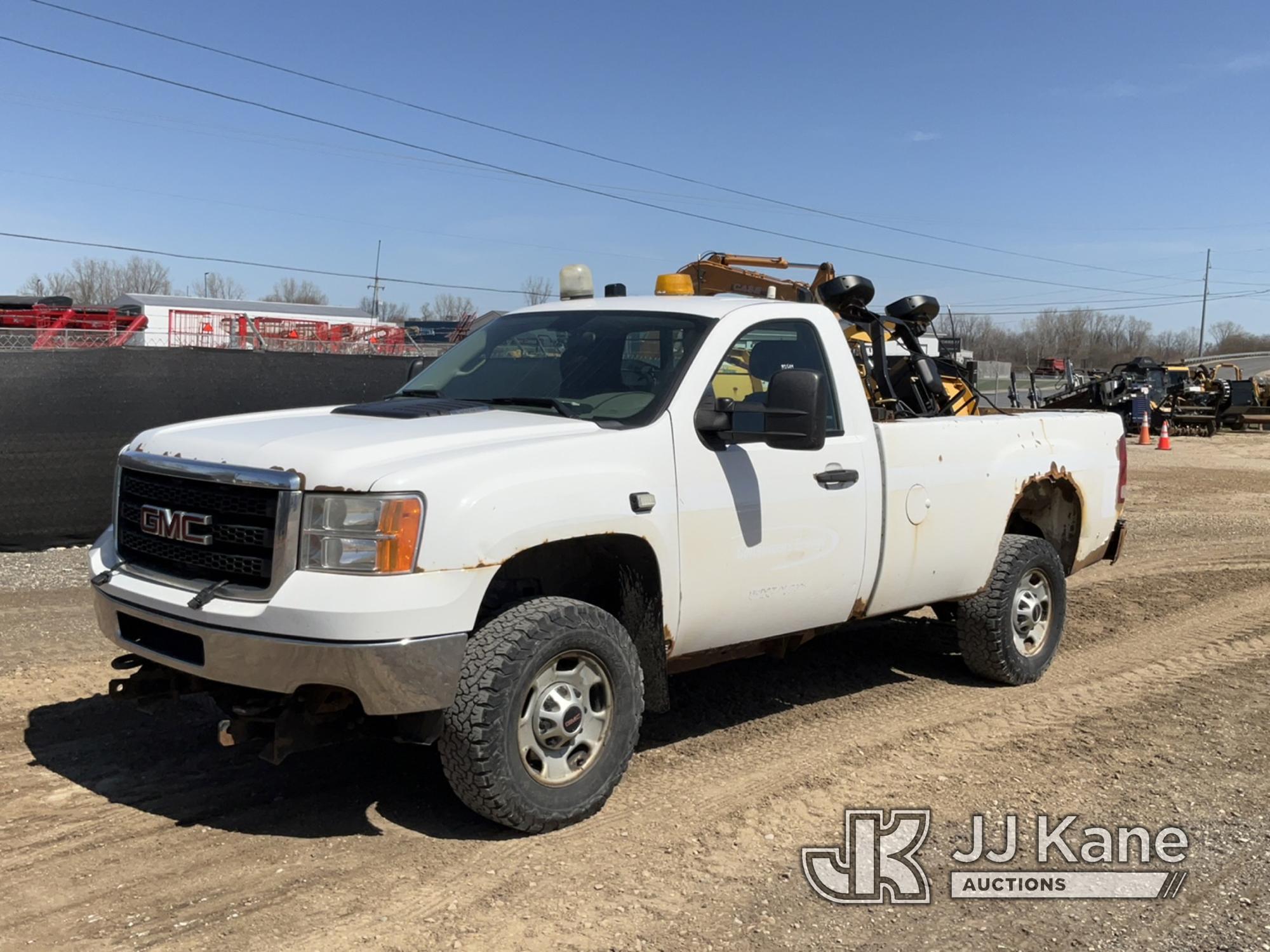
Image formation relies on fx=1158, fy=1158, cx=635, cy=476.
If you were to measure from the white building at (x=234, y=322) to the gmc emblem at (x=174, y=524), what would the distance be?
8857mm

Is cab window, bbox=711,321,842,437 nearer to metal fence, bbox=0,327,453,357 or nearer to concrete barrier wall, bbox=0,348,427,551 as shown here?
concrete barrier wall, bbox=0,348,427,551

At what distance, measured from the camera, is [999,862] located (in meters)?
4.21

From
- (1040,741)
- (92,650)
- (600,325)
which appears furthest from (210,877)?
(1040,741)

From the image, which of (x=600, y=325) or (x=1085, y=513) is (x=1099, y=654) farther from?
(x=600, y=325)

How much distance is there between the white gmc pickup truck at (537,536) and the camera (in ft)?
12.6

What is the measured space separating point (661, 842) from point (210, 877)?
61.6 inches

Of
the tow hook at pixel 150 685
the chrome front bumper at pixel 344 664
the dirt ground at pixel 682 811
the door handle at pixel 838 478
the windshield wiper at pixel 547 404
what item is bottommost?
the dirt ground at pixel 682 811

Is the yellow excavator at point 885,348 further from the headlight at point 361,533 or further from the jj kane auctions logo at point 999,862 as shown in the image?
the headlight at point 361,533

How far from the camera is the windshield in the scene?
15.8ft

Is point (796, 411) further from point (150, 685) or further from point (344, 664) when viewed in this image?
point (150, 685)

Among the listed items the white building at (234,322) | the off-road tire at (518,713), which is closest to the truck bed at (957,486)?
the off-road tire at (518,713)

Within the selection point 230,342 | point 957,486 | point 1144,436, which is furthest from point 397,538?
point 1144,436

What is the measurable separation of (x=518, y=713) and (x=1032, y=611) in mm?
3668

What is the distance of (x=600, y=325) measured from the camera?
5.28m
